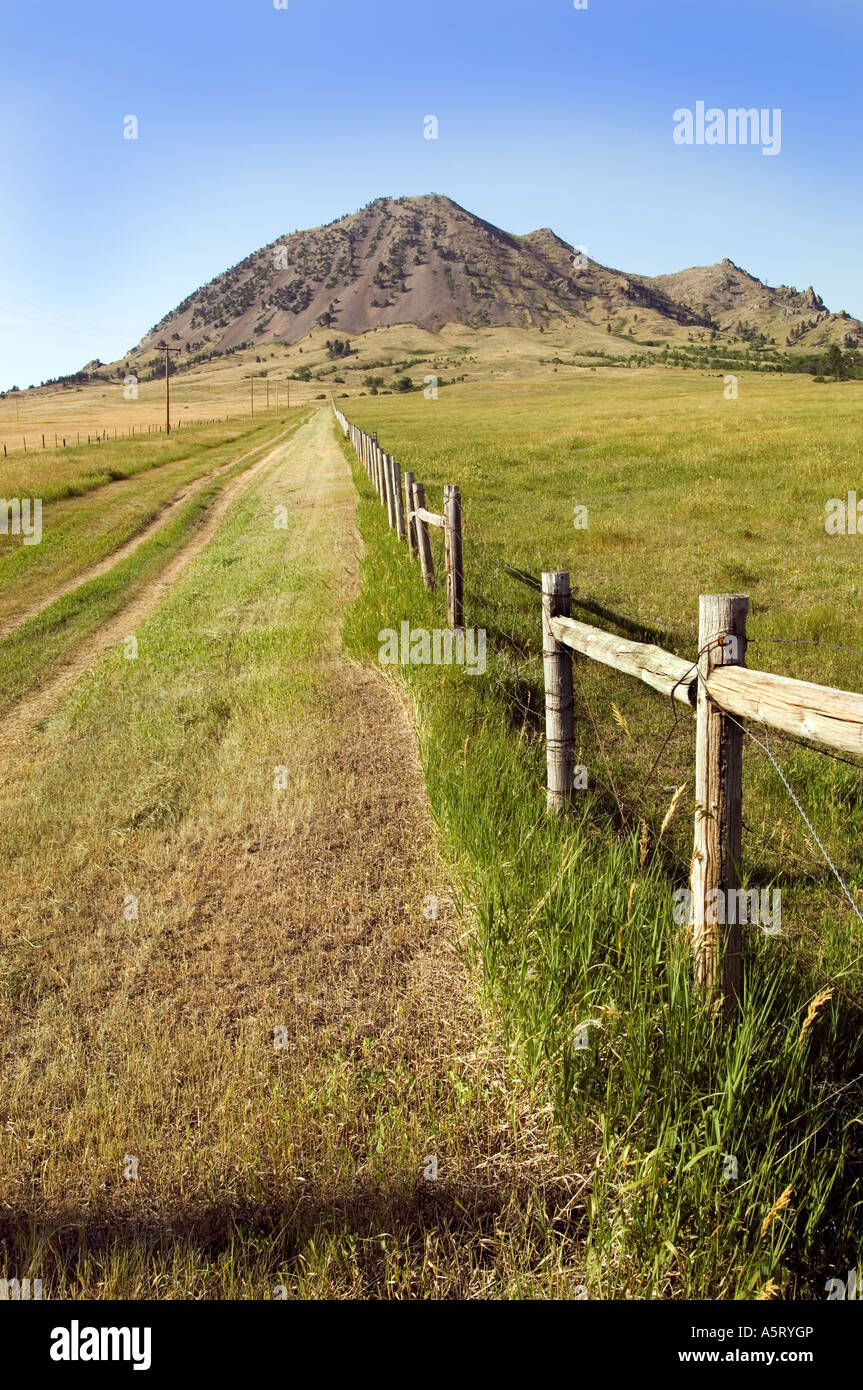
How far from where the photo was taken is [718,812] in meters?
3.01

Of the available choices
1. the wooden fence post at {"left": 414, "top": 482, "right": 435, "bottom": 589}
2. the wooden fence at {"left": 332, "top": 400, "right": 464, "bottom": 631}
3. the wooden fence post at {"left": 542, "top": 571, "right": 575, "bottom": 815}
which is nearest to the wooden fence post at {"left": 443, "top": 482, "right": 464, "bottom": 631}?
the wooden fence at {"left": 332, "top": 400, "right": 464, "bottom": 631}

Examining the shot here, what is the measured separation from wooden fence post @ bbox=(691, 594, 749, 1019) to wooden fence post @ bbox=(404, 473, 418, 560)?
8.33 metres

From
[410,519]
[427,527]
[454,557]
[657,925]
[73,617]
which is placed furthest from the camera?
[73,617]

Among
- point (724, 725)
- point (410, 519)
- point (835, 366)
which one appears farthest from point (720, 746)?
point (835, 366)

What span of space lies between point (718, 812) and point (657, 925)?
1.89 ft

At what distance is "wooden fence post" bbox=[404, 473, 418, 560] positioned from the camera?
36.1ft

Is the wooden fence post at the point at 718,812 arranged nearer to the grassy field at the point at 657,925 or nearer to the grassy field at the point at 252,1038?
the grassy field at the point at 657,925

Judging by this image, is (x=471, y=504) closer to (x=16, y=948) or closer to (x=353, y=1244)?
Result: (x=16, y=948)

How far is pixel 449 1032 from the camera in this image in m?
3.59

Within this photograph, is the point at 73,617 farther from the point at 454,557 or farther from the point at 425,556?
the point at 454,557

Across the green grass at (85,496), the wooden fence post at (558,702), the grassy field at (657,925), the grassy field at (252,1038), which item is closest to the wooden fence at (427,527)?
the grassy field at (657,925)

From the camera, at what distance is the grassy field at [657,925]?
2385 mm

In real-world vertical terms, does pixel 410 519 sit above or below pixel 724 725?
above
